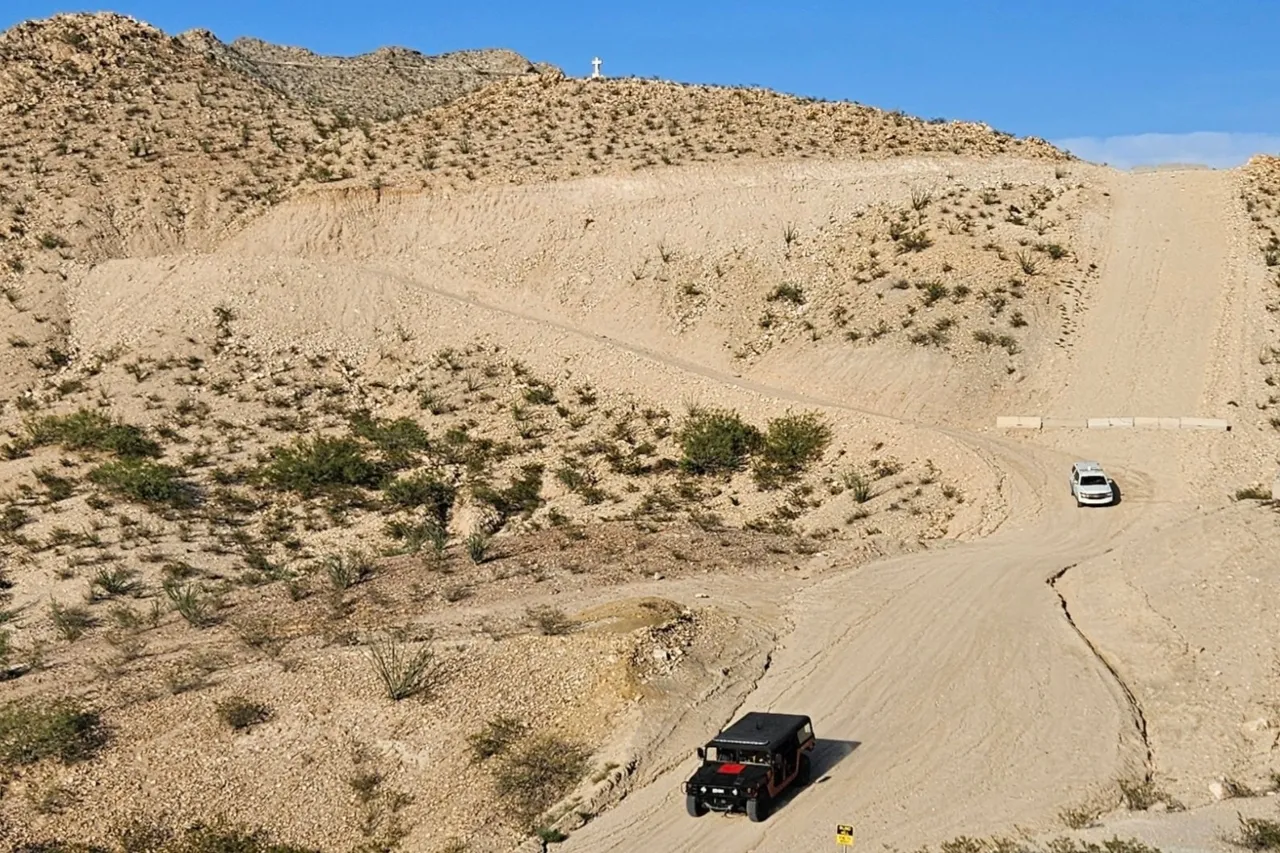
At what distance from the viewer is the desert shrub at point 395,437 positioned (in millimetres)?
35594

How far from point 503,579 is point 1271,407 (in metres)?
23.0

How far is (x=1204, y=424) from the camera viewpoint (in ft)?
110

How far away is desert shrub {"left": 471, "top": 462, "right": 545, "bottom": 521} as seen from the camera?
31828mm

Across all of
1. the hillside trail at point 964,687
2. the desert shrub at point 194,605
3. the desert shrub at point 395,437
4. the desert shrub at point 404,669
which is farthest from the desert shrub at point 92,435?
the hillside trail at point 964,687

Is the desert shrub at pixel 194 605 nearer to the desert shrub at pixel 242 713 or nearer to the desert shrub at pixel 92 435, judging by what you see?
the desert shrub at pixel 242 713

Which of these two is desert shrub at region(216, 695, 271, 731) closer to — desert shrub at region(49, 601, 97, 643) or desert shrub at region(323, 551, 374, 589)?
desert shrub at region(323, 551, 374, 589)

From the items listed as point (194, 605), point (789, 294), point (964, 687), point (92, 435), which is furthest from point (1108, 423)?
point (92, 435)

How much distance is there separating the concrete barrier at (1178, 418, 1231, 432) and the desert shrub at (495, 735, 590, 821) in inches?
895

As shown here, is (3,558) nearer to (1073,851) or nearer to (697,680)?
(697,680)

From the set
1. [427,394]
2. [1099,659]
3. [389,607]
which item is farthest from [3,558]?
[1099,659]

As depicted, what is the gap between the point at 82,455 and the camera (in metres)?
34.9

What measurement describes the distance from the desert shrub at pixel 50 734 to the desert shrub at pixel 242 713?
1.75 meters

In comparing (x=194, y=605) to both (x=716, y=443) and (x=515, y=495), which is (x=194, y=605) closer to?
(x=515, y=495)

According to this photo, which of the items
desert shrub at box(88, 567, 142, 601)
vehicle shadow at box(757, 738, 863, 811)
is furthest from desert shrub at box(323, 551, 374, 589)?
vehicle shadow at box(757, 738, 863, 811)
